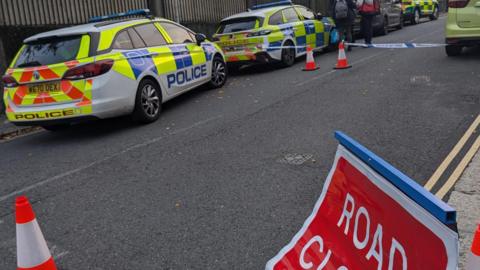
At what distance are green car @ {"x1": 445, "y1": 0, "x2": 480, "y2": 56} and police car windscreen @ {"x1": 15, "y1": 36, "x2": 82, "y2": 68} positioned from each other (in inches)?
292

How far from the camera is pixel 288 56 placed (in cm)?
1248

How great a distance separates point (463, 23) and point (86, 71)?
751 cm

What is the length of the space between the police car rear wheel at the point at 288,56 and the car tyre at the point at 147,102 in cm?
507

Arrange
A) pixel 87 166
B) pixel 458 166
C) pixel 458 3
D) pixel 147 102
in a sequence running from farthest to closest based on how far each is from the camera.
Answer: pixel 458 3 → pixel 147 102 → pixel 87 166 → pixel 458 166

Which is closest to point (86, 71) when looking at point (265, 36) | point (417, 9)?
point (265, 36)

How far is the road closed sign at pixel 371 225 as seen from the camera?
181 centimetres

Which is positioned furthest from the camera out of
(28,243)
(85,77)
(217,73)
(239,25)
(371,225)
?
(239,25)

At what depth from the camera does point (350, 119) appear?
6855 mm

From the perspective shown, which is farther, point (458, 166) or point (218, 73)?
point (218, 73)

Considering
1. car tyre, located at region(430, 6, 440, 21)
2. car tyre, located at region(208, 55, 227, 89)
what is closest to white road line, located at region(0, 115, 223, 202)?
car tyre, located at region(208, 55, 227, 89)

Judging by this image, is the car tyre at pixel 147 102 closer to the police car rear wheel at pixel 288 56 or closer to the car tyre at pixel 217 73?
the car tyre at pixel 217 73

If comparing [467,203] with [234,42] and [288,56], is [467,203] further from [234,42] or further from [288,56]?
[288,56]

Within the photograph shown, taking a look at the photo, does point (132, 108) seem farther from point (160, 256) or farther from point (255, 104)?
point (160, 256)

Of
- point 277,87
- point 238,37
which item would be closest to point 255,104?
point 277,87
